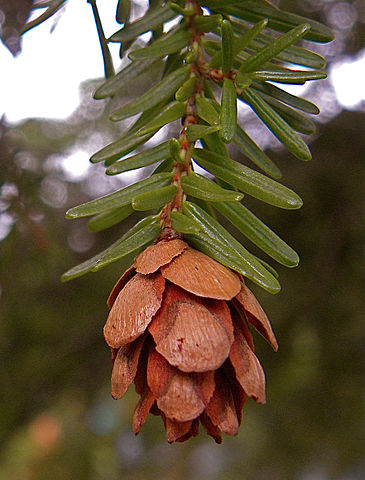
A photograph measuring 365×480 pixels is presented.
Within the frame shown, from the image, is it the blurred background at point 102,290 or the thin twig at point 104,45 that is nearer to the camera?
the thin twig at point 104,45

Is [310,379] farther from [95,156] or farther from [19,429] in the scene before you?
[95,156]

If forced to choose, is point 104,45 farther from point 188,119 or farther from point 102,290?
point 102,290

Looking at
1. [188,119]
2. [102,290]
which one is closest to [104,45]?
[188,119]

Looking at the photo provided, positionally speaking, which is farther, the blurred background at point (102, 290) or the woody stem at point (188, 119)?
the blurred background at point (102, 290)

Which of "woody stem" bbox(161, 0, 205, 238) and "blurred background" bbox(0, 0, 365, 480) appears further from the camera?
"blurred background" bbox(0, 0, 365, 480)

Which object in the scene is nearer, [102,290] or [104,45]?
[104,45]

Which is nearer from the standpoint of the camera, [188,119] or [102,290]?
[188,119]

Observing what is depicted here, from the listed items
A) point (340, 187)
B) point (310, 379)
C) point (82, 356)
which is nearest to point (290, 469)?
point (310, 379)

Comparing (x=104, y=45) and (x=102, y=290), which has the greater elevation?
(x=104, y=45)

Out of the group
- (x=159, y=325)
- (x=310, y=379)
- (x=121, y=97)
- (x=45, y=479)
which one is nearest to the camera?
(x=159, y=325)

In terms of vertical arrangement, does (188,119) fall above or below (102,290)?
above

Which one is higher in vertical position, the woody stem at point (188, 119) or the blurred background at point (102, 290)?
the woody stem at point (188, 119)
